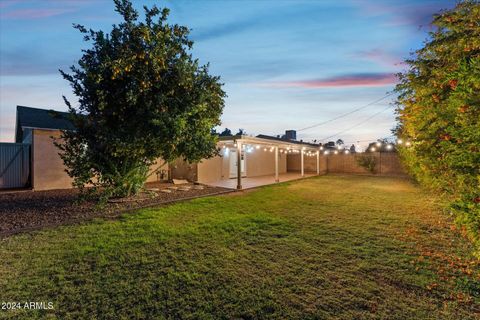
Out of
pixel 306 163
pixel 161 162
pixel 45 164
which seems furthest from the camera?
pixel 306 163

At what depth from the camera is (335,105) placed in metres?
22.6

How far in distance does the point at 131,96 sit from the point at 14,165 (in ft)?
28.3

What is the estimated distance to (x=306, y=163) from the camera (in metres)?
23.1

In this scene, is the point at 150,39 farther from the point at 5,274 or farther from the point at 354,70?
the point at 354,70

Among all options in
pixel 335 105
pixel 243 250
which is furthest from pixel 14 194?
pixel 335 105

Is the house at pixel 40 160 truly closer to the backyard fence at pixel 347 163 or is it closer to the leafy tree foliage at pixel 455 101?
the leafy tree foliage at pixel 455 101

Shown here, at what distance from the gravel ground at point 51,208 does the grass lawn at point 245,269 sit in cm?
78

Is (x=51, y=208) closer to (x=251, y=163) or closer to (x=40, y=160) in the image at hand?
(x=40, y=160)

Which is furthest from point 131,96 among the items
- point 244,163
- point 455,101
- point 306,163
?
point 306,163

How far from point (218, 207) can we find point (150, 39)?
5.62 m

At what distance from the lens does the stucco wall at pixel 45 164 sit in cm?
1035

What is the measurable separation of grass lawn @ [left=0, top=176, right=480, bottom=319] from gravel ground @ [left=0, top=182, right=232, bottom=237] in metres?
0.78

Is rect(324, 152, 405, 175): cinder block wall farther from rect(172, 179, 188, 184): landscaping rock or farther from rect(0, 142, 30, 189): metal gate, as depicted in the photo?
rect(0, 142, 30, 189): metal gate

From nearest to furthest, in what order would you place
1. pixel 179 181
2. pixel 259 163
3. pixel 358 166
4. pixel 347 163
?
1. pixel 179 181
2. pixel 259 163
3. pixel 358 166
4. pixel 347 163
